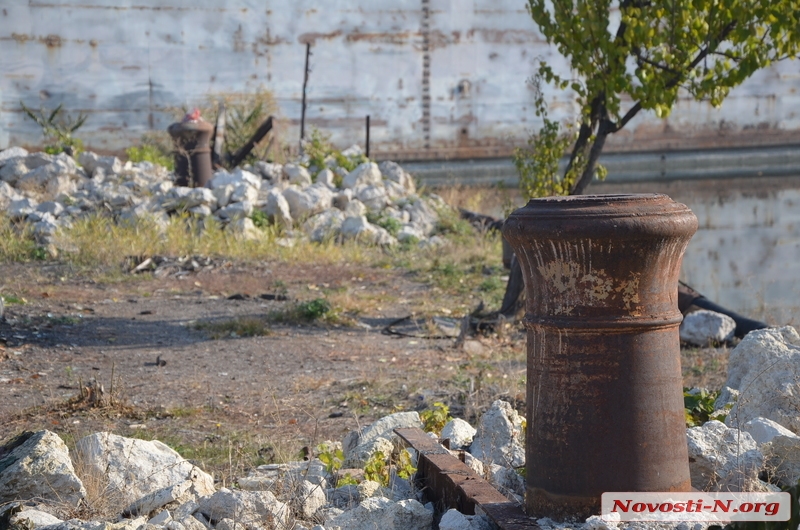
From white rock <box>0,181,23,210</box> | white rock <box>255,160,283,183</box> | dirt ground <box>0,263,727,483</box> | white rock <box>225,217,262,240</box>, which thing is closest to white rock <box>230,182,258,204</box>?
white rock <box>225,217,262,240</box>

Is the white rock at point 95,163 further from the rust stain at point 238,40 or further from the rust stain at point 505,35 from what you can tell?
the rust stain at point 505,35

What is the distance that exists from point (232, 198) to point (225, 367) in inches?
252

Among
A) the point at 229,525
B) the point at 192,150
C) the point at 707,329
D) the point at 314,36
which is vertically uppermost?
the point at 314,36

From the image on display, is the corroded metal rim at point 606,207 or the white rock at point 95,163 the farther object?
the white rock at point 95,163

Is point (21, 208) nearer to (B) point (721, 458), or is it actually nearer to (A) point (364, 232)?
(A) point (364, 232)

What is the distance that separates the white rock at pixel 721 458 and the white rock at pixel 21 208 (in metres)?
9.74

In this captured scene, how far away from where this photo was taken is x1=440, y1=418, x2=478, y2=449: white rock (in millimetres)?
3559

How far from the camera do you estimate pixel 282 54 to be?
19438mm

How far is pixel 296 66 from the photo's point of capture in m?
19.5

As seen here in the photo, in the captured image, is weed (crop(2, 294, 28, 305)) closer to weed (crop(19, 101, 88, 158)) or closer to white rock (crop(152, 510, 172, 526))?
white rock (crop(152, 510, 172, 526))

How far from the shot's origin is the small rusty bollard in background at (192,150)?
12.4 m

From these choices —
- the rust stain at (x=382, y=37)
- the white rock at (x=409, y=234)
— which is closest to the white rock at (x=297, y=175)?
the white rock at (x=409, y=234)

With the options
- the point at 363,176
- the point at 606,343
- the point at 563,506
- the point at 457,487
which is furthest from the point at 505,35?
the point at 563,506

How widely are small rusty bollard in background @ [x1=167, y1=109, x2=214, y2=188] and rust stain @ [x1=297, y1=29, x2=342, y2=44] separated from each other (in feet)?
24.9
